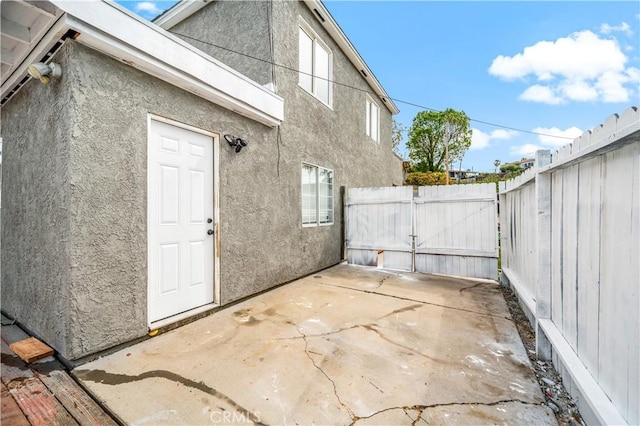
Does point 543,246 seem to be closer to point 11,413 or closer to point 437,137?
point 11,413

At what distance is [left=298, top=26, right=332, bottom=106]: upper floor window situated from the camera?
5.89m

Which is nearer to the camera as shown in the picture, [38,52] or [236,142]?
[38,52]

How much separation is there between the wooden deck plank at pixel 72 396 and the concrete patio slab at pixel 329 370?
7 cm

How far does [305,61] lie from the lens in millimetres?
5988

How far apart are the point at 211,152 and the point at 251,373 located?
9.35ft

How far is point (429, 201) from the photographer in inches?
241

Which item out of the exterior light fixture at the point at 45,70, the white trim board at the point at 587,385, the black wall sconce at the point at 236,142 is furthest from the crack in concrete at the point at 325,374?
the exterior light fixture at the point at 45,70

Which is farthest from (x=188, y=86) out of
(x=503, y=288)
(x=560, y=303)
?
(x=503, y=288)

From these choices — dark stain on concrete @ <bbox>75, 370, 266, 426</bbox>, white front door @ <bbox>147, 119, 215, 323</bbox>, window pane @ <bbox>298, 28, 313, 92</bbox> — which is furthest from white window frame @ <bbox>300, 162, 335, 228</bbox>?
dark stain on concrete @ <bbox>75, 370, 266, 426</bbox>

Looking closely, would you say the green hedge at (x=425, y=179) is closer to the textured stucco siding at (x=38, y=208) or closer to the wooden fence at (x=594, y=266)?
the wooden fence at (x=594, y=266)

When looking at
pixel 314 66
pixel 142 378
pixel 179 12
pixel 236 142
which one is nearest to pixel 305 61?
pixel 314 66

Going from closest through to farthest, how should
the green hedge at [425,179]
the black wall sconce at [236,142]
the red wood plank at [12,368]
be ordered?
the red wood plank at [12,368], the black wall sconce at [236,142], the green hedge at [425,179]

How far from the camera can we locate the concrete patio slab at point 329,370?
6.01 feet

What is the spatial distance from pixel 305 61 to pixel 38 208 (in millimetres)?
5372
